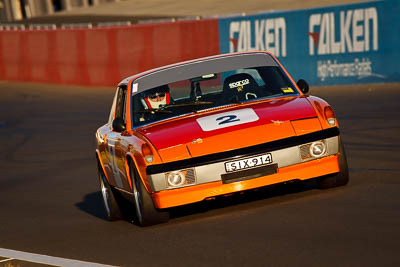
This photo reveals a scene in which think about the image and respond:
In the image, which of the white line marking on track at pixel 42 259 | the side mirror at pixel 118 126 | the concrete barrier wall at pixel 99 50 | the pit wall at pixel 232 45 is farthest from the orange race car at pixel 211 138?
the concrete barrier wall at pixel 99 50

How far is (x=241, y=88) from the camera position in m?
9.23

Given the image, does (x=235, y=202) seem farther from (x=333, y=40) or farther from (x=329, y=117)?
(x=333, y=40)

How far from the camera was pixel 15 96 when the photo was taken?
33.1m

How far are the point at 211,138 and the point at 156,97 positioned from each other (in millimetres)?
1385

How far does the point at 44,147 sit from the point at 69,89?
15.8 meters

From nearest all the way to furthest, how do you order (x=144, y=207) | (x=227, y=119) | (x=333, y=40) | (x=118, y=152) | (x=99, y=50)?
(x=144, y=207) < (x=227, y=119) < (x=118, y=152) < (x=333, y=40) < (x=99, y=50)

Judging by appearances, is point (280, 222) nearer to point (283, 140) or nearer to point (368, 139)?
point (283, 140)

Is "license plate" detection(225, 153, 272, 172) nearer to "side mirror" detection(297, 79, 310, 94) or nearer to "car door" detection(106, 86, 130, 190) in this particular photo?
"car door" detection(106, 86, 130, 190)

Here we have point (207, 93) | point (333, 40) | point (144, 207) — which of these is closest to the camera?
point (144, 207)

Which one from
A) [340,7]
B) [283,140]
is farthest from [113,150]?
[340,7]

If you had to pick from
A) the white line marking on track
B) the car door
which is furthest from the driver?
the white line marking on track

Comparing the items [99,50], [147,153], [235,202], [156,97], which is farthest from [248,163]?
[99,50]

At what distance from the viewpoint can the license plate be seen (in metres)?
7.90

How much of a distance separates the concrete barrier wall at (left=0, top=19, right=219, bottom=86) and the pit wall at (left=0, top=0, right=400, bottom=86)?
30 mm
